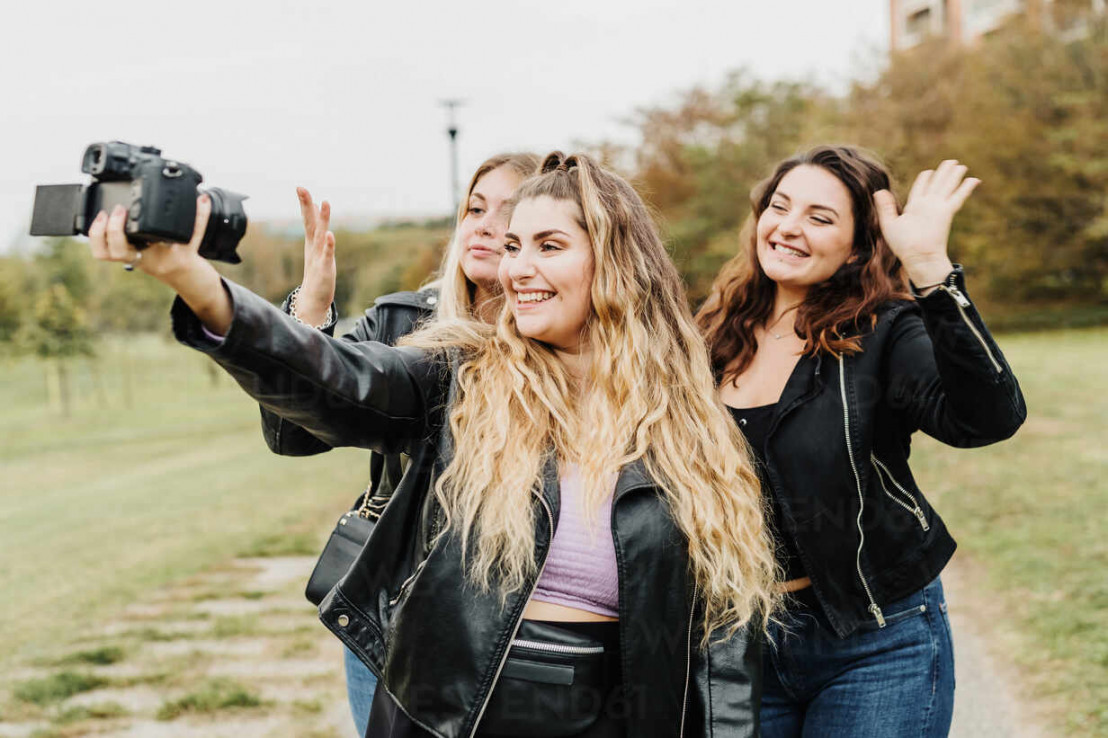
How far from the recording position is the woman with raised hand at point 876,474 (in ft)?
8.54

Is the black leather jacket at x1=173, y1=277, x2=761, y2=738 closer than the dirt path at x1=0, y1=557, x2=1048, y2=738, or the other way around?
the black leather jacket at x1=173, y1=277, x2=761, y2=738

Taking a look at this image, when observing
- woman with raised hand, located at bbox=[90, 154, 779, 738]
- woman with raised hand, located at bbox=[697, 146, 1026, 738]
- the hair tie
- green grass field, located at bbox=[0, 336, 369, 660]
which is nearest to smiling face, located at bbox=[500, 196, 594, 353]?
woman with raised hand, located at bbox=[90, 154, 779, 738]

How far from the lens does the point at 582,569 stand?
227 cm

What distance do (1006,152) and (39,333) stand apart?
100 ft

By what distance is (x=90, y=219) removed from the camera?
1.60 m

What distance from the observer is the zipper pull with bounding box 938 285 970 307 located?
255cm

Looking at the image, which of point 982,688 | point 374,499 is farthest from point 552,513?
point 982,688

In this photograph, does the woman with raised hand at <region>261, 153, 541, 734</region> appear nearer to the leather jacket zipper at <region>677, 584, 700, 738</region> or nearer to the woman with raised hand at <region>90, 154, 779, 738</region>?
the woman with raised hand at <region>90, 154, 779, 738</region>

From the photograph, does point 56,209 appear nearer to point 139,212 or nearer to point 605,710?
point 139,212

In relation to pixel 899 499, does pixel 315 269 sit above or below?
above

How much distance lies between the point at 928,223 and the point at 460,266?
1451mm

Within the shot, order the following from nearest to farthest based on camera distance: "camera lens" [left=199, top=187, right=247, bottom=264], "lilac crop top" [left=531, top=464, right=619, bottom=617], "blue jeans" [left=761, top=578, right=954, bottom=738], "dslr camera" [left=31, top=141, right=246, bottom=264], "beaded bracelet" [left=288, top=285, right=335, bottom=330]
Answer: "dslr camera" [left=31, top=141, right=246, bottom=264]
"camera lens" [left=199, top=187, right=247, bottom=264]
"lilac crop top" [left=531, top=464, right=619, bottom=617]
"blue jeans" [left=761, top=578, right=954, bottom=738]
"beaded bracelet" [left=288, top=285, right=335, bottom=330]

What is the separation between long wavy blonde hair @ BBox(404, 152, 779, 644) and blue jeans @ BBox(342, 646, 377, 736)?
0.99 m

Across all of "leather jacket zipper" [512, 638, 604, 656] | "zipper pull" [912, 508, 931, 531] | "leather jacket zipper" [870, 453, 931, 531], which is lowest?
"leather jacket zipper" [512, 638, 604, 656]
